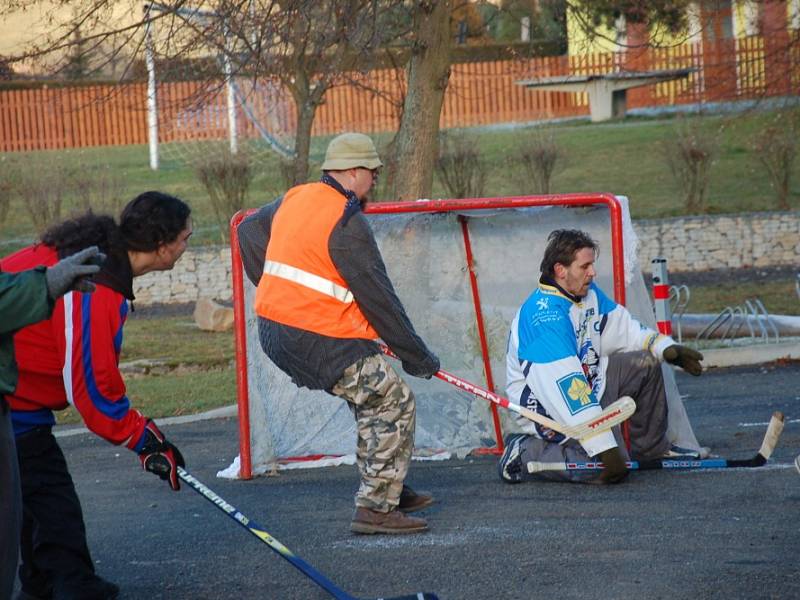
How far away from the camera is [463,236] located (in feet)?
25.8

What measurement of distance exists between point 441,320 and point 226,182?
42.5ft

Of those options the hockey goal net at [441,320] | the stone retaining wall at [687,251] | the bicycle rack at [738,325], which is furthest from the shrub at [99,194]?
the hockey goal net at [441,320]

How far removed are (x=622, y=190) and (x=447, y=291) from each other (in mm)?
15827

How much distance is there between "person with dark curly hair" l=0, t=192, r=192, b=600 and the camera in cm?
438

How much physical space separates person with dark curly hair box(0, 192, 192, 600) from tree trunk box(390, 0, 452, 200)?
25.1 ft

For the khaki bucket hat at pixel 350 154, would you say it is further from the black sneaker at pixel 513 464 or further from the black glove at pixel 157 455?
the black sneaker at pixel 513 464

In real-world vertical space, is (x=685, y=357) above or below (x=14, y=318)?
below

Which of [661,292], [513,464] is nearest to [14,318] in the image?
[513,464]

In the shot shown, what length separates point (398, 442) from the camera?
5578mm

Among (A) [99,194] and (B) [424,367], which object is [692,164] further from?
(B) [424,367]

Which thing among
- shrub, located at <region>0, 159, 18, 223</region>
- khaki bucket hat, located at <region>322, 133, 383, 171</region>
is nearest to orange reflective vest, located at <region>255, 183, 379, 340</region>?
khaki bucket hat, located at <region>322, 133, 383, 171</region>

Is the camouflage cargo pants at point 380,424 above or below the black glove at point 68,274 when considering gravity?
below

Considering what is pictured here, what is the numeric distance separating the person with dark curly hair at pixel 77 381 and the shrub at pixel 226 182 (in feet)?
50.3

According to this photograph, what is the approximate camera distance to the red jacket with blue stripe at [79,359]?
4.36 m
